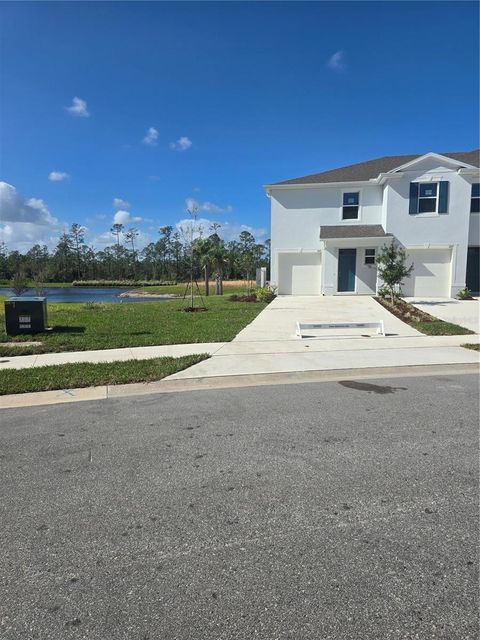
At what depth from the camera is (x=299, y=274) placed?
24.3 metres

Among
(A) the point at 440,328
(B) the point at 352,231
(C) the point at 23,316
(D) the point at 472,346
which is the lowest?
(D) the point at 472,346

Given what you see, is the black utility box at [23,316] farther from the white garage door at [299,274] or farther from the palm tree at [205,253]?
the palm tree at [205,253]

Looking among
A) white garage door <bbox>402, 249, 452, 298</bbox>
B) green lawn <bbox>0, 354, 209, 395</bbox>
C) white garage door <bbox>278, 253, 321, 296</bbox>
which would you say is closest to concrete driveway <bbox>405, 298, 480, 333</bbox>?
white garage door <bbox>402, 249, 452, 298</bbox>

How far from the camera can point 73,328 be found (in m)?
12.3

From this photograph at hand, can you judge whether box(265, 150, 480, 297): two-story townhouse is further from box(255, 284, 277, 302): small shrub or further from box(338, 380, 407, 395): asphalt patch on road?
box(338, 380, 407, 395): asphalt patch on road

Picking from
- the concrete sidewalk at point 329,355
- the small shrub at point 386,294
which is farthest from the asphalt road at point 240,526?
the small shrub at point 386,294

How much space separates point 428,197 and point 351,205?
3.97 meters

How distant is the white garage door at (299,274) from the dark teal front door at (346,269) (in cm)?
132

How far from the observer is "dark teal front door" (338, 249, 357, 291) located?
23125 millimetres

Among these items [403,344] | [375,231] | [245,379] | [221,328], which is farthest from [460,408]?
[375,231]

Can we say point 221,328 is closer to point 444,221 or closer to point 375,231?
point 375,231

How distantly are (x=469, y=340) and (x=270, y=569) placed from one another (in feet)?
31.6

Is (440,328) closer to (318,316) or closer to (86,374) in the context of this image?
(318,316)

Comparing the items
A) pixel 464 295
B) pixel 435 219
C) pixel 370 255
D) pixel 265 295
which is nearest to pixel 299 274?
pixel 265 295
